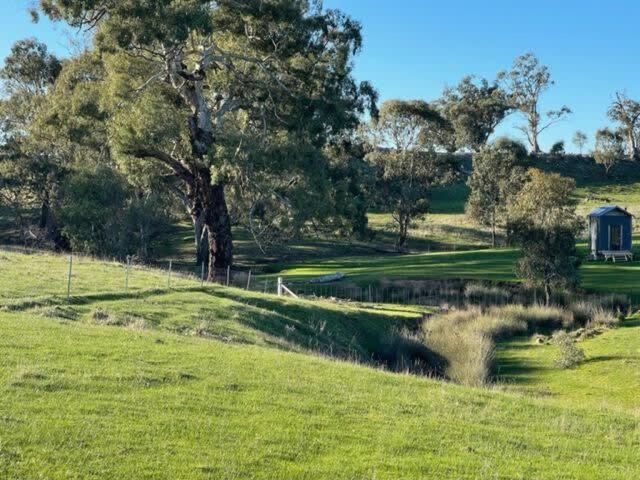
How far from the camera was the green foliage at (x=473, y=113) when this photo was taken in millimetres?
107750

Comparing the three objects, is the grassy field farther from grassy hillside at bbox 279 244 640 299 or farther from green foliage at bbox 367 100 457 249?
green foliage at bbox 367 100 457 249

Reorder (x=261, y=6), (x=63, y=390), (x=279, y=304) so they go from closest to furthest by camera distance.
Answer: (x=63, y=390) → (x=279, y=304) → (x=261, y=6)

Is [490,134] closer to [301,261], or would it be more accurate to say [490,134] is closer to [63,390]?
[301,261]

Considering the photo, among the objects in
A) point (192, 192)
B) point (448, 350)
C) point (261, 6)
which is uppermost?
point (261, 6)

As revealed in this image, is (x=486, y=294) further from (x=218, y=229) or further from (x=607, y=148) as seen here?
(x=607, y=148)

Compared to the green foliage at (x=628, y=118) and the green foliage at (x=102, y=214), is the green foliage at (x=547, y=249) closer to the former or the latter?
the green foliage at (x=102, y=214)

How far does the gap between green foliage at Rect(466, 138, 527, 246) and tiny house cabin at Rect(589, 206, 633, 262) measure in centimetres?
2121

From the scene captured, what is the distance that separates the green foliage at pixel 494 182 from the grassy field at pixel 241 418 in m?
62.8

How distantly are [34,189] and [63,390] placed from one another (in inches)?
2209

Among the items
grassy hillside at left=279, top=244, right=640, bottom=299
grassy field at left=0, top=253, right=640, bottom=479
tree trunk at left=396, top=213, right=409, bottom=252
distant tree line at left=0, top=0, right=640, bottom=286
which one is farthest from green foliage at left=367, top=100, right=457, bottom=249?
grassy field at left=0, top=253, right=640, bottom=479

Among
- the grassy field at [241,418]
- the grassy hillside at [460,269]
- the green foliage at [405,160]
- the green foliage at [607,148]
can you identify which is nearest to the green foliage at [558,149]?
the green foliage at [607,148]

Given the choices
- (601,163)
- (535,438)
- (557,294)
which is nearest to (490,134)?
(601,163)

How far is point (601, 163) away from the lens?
373ft

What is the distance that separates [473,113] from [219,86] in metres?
79.2
